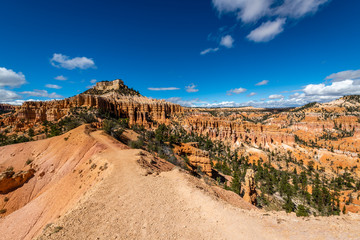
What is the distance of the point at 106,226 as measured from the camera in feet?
25.5

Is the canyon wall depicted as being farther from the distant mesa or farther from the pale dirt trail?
the pale dirt trail

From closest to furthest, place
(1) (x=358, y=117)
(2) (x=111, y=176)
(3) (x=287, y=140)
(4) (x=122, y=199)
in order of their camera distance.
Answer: (4) (x=122, y=199), (2) (x=111, y=176), (3) (x=287, y=140), (1) (x=358, y=117)

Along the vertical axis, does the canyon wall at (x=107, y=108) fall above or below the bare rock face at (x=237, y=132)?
above

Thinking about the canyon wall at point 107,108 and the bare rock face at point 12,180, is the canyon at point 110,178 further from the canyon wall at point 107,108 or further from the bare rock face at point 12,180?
the canyon wall at point 107,108

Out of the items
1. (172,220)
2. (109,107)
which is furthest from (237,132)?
(172,220)

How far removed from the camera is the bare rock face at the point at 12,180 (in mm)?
18094

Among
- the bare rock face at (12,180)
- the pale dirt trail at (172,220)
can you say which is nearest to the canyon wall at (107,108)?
the bare rock face at (12,180)

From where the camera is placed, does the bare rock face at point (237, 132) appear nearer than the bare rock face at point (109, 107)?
No

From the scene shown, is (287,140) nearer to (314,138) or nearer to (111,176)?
(314,138)

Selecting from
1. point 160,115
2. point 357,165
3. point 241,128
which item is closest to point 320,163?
point 357,165

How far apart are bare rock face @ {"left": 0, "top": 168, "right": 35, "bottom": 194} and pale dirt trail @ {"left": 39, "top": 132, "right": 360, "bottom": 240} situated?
52.2ft

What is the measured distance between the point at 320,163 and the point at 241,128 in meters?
38.6

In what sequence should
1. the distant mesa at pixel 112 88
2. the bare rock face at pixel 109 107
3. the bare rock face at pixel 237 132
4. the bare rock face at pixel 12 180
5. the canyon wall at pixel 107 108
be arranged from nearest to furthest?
the bare rock face at pixel 12 180, the bare rock face at pixel 109 107, the canyon wall at pixel 107 108, the bare rock face at pixel 237 132, the distant mesa at pixel 112 88

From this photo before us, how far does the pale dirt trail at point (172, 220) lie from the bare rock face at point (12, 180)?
15897mm
